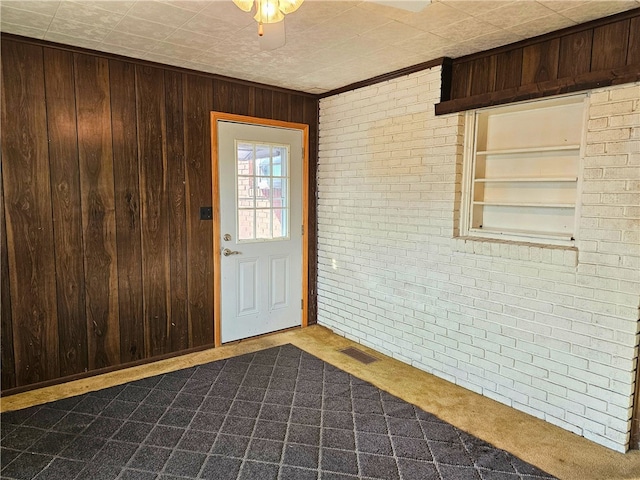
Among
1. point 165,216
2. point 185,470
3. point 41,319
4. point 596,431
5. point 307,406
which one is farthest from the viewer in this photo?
point 165,216

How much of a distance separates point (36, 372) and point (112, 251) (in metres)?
0.98

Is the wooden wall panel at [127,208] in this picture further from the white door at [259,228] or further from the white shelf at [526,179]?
the white shelf at [526,179]

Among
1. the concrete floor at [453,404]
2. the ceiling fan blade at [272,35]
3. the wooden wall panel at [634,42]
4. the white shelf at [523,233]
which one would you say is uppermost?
the wooden wall panel at [634,42]

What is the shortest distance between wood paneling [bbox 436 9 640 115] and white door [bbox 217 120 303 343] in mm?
1597

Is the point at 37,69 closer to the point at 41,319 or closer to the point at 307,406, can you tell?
the point at 41,319

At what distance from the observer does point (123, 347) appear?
127 inches

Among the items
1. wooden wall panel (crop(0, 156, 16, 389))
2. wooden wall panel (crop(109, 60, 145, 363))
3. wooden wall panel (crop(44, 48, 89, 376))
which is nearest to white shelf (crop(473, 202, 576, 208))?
wooden wall panel (crop(109, 60, 145, 363))

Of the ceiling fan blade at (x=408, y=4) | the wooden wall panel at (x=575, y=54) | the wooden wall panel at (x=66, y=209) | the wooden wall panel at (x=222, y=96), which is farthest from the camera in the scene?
the wooden wall panel at (x=222, y=96)

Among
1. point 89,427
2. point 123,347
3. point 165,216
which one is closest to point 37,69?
point 165,216

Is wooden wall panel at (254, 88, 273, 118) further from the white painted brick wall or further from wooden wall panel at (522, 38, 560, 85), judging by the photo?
wooden wall panel at (522, 38, 560, 85)

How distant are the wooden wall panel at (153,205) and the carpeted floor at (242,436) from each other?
52 cm

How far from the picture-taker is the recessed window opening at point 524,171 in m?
2.58

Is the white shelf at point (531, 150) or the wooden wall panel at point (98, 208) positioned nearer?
the white shelf at point (531, 150)

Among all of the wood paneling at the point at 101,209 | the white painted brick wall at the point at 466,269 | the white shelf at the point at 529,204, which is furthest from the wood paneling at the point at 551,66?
the wood paneling at the point at 101,209
